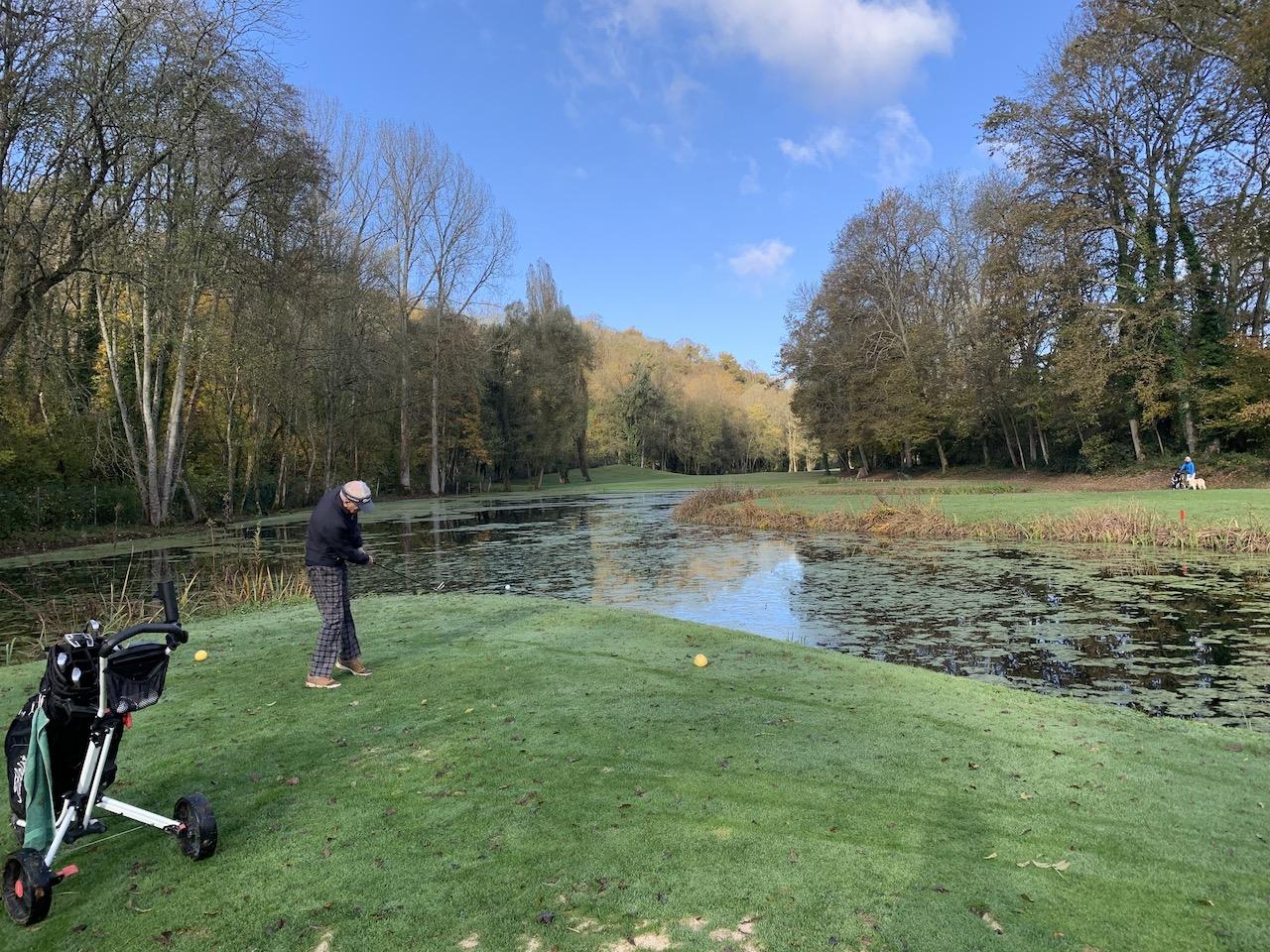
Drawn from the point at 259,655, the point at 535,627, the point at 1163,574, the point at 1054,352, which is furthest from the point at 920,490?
the point at 259,655

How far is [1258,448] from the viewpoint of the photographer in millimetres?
26938

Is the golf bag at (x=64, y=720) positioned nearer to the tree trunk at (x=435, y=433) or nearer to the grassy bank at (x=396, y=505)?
the grassy bank at (x=396, y=505)

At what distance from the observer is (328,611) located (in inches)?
243

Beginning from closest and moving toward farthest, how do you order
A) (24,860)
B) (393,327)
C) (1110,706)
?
(24,860) → (1110,706) → (393,327)

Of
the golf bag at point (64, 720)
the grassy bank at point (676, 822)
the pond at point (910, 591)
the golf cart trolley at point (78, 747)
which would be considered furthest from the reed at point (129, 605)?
the golf cart trolley at point (78, 747)

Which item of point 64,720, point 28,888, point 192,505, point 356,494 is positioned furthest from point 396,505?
point 28,888

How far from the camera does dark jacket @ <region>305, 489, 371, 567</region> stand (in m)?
6.16

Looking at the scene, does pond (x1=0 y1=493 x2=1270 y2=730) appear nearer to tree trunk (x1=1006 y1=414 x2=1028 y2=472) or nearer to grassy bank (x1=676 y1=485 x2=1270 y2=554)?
grassy bank (x1=676 y1=485 x2=1270 y2=554)

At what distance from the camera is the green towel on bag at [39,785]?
9.89ft

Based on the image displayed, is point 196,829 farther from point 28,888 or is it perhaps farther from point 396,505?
point 396,505

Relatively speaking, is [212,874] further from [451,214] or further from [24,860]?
[451,214]

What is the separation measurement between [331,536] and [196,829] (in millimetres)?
3140

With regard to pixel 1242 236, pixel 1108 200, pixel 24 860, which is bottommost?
pixel 24 860

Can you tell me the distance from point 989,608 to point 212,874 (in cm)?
1016
